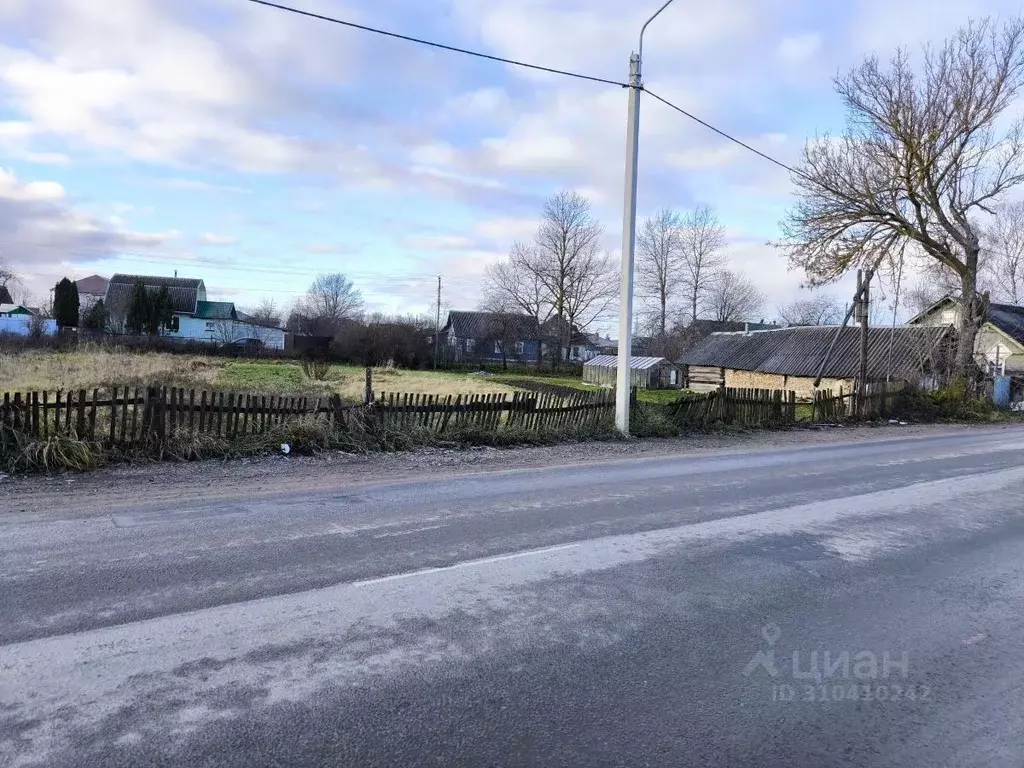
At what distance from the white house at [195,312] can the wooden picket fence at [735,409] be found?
51.8m

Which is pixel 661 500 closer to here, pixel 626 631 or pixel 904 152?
pixel 626 631

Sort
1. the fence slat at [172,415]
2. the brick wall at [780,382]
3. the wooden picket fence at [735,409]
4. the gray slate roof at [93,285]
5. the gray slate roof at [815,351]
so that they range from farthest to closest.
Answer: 1. the gray slate roof at [93,285]
2. the brick wall at [780,382]
3. the gray slate roof at [815,351]
4. the wooden picket fence at [735,409]
5. the fence slat at [172,415]

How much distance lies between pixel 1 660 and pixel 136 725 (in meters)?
1.17

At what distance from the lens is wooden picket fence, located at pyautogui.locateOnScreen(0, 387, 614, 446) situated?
958 cm

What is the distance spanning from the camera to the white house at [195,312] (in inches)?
2628

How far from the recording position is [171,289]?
7438 cm

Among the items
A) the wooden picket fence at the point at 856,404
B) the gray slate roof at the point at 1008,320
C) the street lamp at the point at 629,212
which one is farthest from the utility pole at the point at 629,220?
the gray slate roof at the point at 1008,320

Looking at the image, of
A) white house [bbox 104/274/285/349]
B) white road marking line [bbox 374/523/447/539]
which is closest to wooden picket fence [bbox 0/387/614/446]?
white road marking line [bbox 374/523/447/539]

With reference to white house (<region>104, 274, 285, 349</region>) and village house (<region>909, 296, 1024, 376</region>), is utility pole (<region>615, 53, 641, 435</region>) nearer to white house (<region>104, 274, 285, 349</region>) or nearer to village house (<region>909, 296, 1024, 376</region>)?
village house (<region>909, 296, 1024, 376</region>)

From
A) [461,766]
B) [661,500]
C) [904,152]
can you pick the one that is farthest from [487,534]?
[904,152]

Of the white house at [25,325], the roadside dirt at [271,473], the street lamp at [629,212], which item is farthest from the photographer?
the white house at [25,325]

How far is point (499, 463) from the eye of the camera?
11609mm

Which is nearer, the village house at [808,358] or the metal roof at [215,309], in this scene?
the village house at [808,358]

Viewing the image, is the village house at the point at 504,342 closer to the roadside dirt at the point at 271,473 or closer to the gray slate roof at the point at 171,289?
the gray slate roof at the point at 171,289
